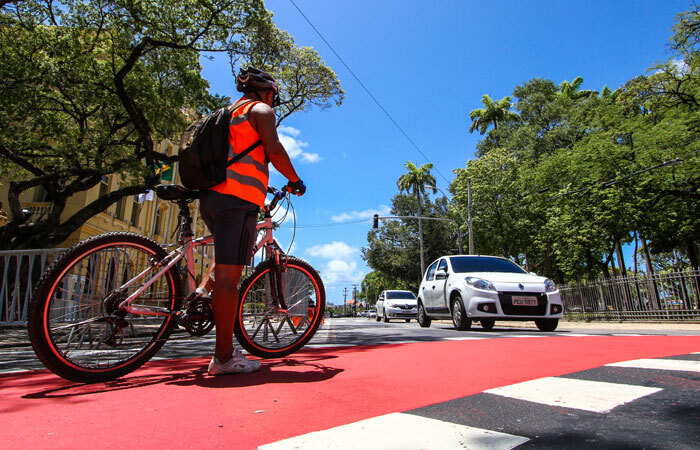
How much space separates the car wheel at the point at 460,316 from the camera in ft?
25.2

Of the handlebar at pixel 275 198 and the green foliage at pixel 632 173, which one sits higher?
the green foliage at pixel 632 173

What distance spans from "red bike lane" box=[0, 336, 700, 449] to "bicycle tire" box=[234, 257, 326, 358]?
0.19 meters

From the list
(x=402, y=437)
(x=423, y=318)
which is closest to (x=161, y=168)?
(x=402, y=437)

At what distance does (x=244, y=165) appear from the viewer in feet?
9.12

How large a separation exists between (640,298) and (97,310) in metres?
18.4

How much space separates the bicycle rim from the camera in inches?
94.8

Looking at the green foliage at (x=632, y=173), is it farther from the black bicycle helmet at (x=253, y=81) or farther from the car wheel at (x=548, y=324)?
the black bicycle helmet at (x=253, y=81)

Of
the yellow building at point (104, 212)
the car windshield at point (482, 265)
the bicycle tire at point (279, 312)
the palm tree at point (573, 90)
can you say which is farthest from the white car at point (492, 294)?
the palm tree at point (573, 90)

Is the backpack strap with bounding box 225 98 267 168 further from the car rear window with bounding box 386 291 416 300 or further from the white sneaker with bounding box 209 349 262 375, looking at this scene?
the car rear window with bounding box 386 291 416 300

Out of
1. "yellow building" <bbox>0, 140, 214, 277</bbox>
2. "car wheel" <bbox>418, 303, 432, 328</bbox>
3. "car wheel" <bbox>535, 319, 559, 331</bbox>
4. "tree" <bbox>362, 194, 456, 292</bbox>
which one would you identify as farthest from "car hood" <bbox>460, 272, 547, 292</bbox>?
"tree" <bbox>362, 194, 456, 292</bbox>

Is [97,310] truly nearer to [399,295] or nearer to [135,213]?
[399,295]

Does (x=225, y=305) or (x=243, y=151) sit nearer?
(x=225, y=305)

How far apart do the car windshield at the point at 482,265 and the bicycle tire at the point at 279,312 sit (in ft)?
17.0

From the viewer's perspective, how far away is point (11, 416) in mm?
1762
